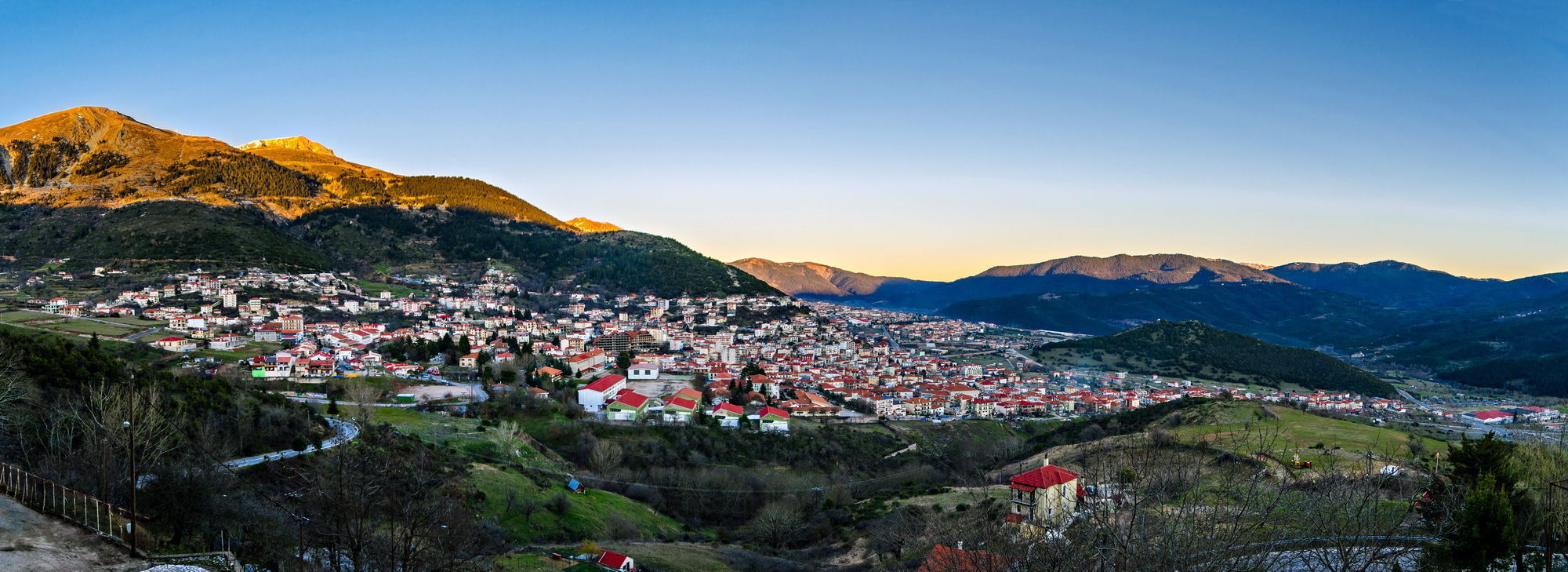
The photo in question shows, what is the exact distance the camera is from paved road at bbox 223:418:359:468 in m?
23.3

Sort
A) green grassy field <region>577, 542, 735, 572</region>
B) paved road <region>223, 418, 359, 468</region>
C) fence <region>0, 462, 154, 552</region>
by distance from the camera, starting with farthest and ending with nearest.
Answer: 1. paved road <region>223, 418, 359, 468</region>
2. green grassy field <region>577, 542, 735, 572</region>
3. fence <region>0, 462, 154, 552</region>

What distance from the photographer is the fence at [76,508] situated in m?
11.3

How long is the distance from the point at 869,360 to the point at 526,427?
53.1m

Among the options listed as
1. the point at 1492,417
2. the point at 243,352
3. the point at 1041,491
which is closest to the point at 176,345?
the point at 243,352

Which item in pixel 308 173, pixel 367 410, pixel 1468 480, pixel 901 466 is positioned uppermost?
pixel 308 173

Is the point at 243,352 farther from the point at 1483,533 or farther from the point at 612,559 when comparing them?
the point at 1483,533

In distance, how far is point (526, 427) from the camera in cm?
3825

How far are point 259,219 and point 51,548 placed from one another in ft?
363

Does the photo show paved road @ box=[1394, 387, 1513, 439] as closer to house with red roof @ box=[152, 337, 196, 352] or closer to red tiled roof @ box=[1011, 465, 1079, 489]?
red tiled roof @ box=[1011, 465, 1079, 489]

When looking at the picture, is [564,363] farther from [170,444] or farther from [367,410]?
[170,444]

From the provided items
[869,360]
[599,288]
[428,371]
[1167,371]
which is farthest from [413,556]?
[599,288]

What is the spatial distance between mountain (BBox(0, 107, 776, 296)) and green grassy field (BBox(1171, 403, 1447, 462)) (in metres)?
81.8

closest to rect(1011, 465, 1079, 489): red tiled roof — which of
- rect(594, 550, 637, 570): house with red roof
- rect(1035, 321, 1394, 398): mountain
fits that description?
rect(594, 550, 637, 570): house with red roof

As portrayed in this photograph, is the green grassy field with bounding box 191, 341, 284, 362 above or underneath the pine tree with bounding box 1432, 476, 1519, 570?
underneath
